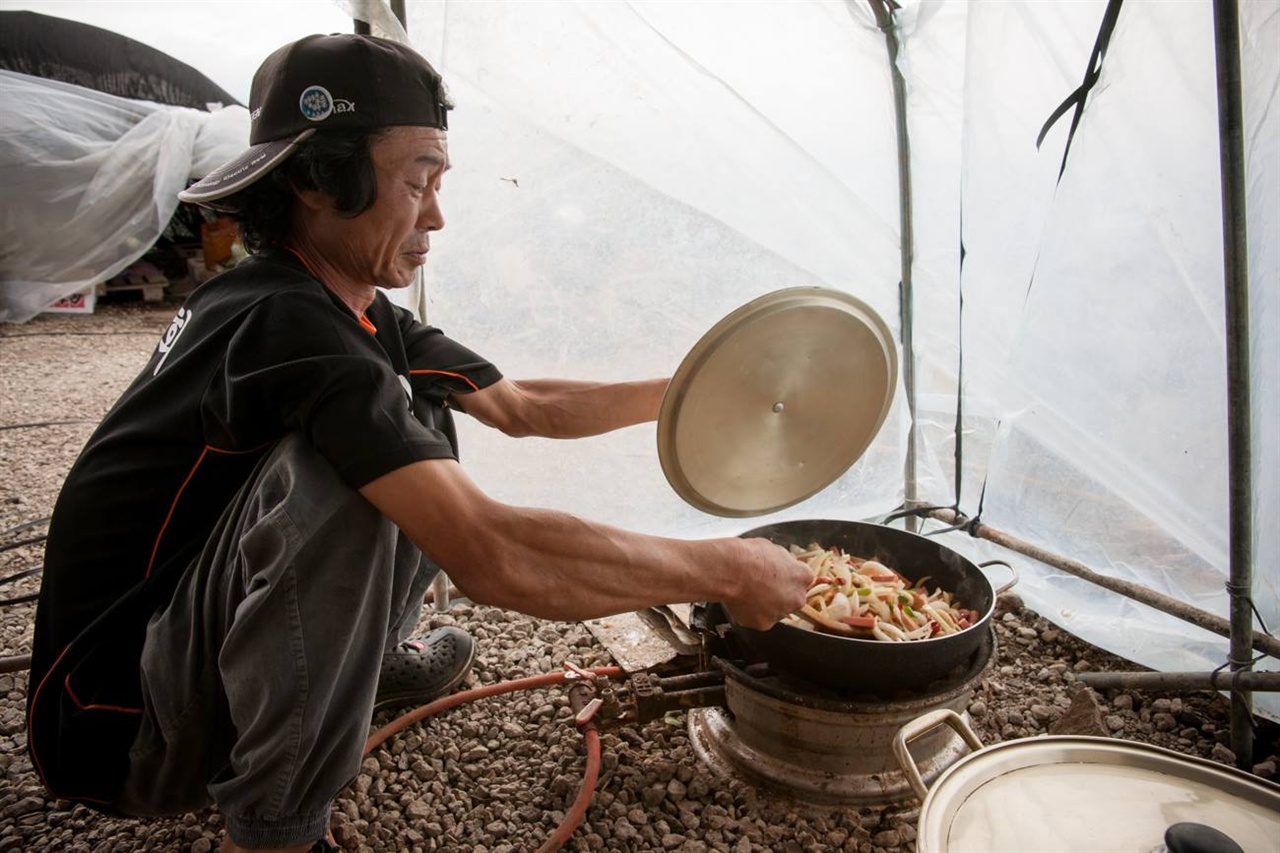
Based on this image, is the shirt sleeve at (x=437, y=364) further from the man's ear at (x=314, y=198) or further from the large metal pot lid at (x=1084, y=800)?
the large metal pot lid at (x=1084, y=800)

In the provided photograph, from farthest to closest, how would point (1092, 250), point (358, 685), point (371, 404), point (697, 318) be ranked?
point (697, 318) < point (1092, 250) < point (358, 685) < point (371, 404)

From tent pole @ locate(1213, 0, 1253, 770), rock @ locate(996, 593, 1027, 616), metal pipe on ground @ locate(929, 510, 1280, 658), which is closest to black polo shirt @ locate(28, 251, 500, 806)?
tent pole @ locate(1213, 0, 1253, 770)

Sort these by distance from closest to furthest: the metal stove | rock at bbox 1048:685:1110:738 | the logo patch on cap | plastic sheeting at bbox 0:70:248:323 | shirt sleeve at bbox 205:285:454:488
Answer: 1. shirt sleeve at bbox 205:285:454:488
2. the logo patch on cap
3. the metal stove
4. rock at bbox 1048:685:1110:738
5. plastic sheeting at bbox 0:70:248:323

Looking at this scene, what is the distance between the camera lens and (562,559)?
5.49ft

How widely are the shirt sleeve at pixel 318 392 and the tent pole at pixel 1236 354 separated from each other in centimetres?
190

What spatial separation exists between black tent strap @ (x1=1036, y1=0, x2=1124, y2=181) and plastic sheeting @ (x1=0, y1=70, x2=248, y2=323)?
10897 mm

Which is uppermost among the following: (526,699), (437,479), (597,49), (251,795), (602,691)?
(597,49)

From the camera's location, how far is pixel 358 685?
5.58 ft

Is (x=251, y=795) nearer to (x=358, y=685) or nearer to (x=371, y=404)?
(x=358, y=685)

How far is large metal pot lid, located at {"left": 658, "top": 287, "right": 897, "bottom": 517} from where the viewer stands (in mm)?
2230

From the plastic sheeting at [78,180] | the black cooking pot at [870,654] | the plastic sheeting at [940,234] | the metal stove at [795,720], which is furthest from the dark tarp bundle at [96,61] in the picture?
the black cooking pot at [870,654]

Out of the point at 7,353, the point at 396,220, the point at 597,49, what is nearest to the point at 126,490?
the point at 396,220

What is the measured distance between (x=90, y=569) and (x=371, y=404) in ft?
2.54

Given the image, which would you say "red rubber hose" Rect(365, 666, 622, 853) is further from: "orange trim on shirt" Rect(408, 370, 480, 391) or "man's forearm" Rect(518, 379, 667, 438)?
"orange trim on shirt" Rect(408, 370, 480, 391)
